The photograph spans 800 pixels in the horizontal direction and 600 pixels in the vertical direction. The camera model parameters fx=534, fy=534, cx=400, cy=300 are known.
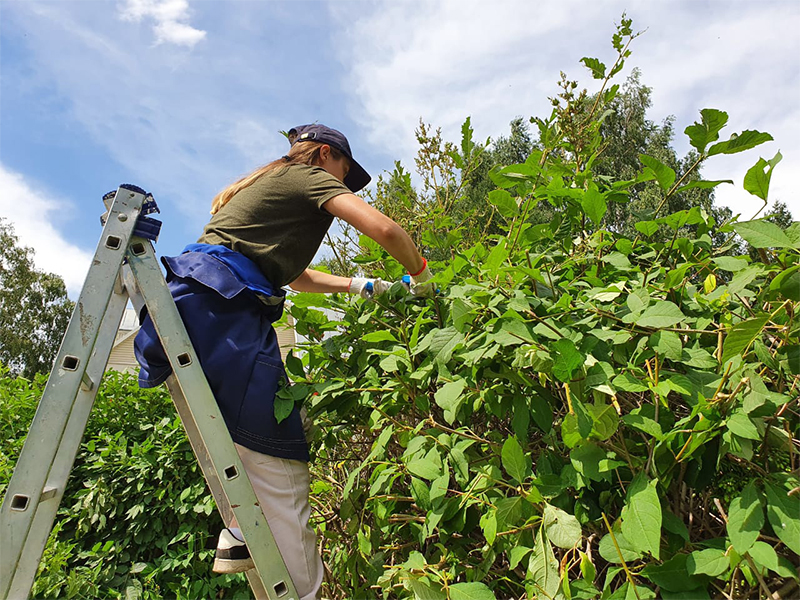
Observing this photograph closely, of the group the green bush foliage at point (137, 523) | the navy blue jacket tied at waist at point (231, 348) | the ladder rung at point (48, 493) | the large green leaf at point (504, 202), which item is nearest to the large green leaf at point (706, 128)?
the large green leaf at point (504, 202)

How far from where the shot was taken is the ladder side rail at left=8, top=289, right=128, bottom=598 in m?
1.26

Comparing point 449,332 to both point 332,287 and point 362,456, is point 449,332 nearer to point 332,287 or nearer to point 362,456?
point 362,456

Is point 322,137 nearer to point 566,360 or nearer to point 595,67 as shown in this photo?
point 595,67

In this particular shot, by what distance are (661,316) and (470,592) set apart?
2.23ft

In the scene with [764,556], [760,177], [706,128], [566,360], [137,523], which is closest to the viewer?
[764,556]

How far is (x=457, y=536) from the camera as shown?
136 cm

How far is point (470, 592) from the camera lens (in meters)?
1.11

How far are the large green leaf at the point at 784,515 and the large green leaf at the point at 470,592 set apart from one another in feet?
1.75

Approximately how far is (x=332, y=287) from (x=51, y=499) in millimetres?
1208

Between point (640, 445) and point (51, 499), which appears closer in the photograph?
point (640, 445)

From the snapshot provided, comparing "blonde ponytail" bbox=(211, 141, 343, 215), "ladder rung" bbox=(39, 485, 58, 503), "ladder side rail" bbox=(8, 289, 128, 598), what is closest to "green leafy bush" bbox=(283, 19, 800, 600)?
"ladder side rail" bbox=(8, 289, 128, 598)

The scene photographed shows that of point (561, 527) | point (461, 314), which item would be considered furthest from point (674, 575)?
point (461, 314)

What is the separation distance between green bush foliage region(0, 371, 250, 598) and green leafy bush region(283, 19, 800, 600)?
1.85 m

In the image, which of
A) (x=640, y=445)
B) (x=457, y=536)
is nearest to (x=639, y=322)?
(x=640, y=445)
